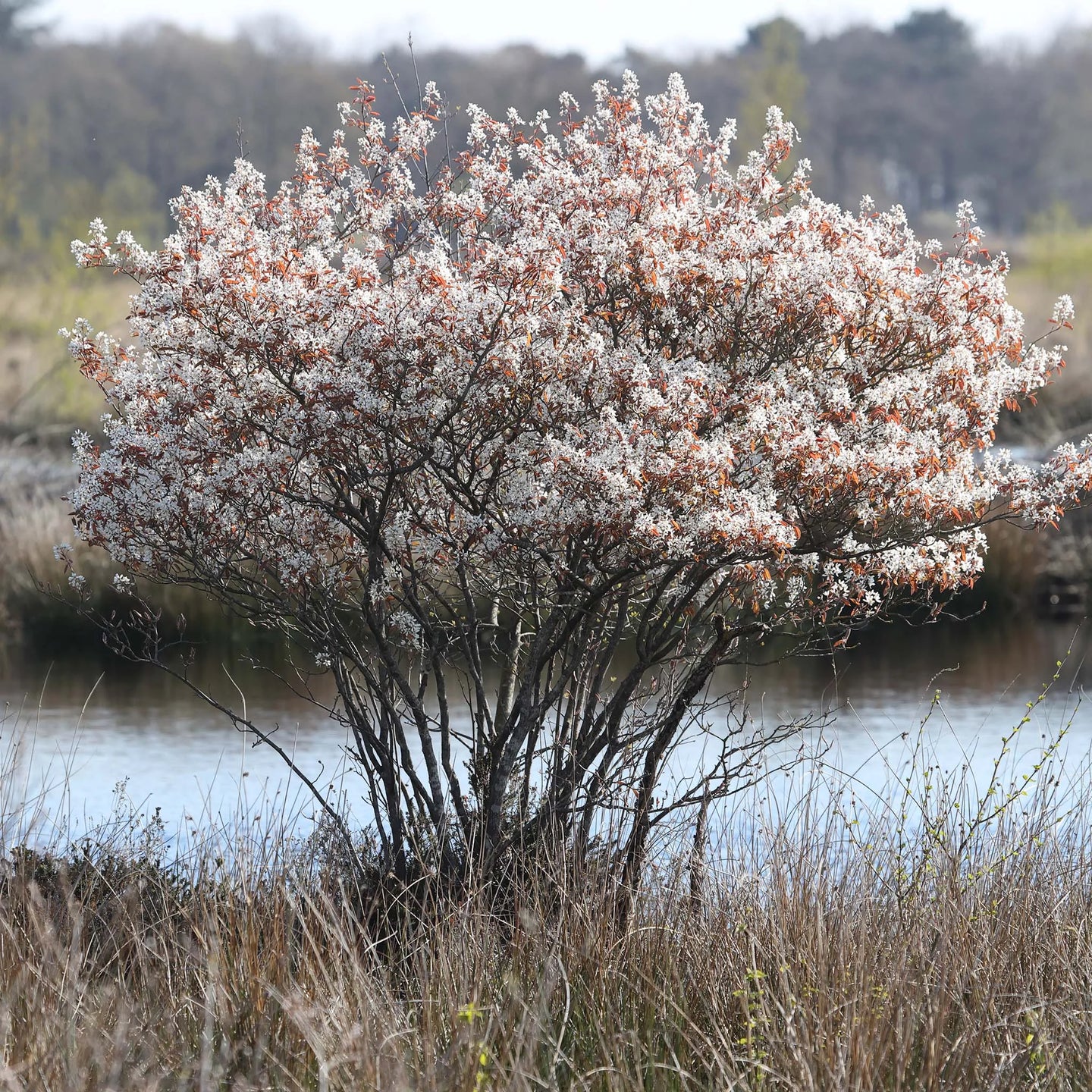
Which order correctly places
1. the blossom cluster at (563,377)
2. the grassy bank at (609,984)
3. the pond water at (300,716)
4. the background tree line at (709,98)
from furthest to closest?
the background tree line at (709,98)
the pond water at (300,716)
the blossom cluster at (563,377)
the grassy bank at (609,984)

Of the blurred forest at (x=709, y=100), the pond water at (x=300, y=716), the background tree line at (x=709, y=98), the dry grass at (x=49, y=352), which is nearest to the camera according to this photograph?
the pond water at (x=300, y=716)

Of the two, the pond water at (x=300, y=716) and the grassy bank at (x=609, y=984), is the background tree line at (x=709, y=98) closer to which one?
the pond water at (x=300, y=716)

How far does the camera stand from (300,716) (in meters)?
11.8

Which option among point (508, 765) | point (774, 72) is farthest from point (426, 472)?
point (774, 72)

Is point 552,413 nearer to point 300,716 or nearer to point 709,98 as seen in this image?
point 300,716

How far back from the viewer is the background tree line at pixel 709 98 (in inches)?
2667

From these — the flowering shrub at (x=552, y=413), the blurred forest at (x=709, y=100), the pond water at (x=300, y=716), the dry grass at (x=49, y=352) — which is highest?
the blurred forest at (x=709, y=100)

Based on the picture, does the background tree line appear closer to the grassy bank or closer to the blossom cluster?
the blossom cluster

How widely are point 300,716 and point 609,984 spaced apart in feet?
24.9

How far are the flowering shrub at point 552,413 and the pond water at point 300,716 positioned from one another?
1.79 metres

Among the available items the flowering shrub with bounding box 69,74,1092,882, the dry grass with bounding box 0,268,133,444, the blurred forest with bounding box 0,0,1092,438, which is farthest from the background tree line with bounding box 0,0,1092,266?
the flowering shrub with bounding box 69,74,1092,882

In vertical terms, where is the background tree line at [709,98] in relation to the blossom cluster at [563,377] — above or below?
above

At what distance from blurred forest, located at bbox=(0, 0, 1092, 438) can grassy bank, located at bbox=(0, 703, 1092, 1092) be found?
52.6 metres

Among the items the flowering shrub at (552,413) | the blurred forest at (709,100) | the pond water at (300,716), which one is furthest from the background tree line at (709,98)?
the flowering shrub at (552,413)
